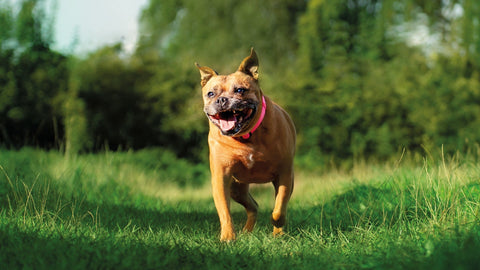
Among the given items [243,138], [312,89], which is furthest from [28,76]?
[243,138]

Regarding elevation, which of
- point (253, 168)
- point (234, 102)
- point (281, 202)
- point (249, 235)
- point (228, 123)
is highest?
point (234, 102)

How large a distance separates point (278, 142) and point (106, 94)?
38.7ft

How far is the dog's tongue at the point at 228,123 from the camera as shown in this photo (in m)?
4.42

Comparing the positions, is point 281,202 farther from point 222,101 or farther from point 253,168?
point 222,101

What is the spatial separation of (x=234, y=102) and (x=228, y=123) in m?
0.22

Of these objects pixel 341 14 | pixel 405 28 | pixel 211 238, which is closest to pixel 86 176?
pixel 211 238

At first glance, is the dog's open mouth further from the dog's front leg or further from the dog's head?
the dog's front leg

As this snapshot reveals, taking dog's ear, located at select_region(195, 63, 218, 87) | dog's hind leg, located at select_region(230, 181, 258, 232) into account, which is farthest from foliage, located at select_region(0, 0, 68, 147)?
dog's ear, located at select_region(195, 63, 218, 87)

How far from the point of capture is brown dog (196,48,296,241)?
14.6 feet

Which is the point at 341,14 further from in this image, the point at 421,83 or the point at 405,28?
the point at 421,83

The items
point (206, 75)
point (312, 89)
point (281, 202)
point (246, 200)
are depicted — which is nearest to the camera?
point (281, 202)

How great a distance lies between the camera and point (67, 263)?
3.22 m

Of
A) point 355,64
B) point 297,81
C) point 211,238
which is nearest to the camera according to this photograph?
point 211,238

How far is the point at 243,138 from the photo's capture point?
4.66 meters
